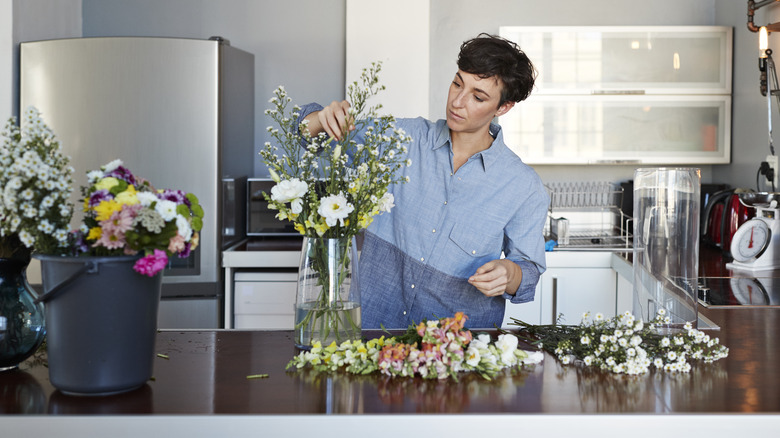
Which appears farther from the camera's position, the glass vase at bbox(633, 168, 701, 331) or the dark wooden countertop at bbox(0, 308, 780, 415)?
the glass vase at bbox(633, 168, 701, 331)

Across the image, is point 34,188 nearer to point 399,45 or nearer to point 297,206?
point 297,206

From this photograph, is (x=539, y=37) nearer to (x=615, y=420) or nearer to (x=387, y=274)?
(x=387, y=274)

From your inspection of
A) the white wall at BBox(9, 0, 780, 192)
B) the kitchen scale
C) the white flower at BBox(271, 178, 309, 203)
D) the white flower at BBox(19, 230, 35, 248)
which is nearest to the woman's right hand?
the white flower at BBox(271, 178, 309, 203)

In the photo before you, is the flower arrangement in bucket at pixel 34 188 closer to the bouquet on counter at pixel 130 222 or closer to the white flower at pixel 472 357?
the bouquet on counter at pixel 130 222

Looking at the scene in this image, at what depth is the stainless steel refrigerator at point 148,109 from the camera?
3.12 m

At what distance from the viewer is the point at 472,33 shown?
3.87 metres

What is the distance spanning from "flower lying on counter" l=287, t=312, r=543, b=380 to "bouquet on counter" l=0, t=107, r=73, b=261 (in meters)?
0.45

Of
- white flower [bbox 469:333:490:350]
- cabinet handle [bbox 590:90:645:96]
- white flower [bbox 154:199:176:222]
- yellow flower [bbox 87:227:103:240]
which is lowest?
white flower [bbox 469:333:490:350]

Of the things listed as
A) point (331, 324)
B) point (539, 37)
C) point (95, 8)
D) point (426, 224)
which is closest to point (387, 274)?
point (426, 224)

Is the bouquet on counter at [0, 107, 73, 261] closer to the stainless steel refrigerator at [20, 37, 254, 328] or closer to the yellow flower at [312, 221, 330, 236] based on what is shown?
the yellow flower at [312, 221, 330, 236]

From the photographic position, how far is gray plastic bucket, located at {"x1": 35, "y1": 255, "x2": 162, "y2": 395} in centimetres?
116

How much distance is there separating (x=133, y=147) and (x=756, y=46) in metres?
2.66

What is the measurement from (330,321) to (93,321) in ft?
1.38

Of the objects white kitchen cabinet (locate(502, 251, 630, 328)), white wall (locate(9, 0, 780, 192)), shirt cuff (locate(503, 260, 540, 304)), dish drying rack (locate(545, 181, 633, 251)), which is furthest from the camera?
dish drying rack (locate(545, 181, 633, 251))
